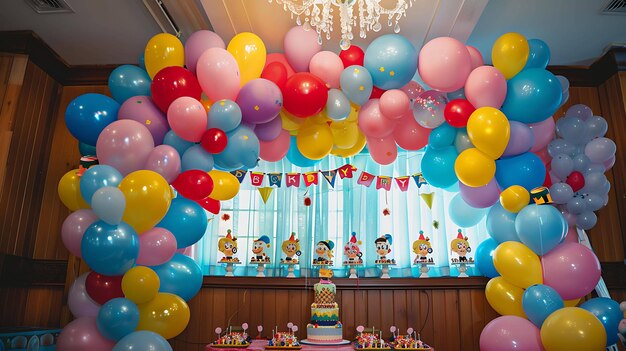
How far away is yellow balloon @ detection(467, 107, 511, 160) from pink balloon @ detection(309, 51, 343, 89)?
33.6 inches

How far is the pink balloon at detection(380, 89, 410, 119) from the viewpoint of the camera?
2.82 m

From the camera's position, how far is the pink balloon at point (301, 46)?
9.47 ft

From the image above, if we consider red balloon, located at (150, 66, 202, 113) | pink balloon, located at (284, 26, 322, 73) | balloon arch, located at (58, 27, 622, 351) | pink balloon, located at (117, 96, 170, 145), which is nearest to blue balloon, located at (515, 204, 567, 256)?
balloon arch, located at (58, 27, 622, 351)

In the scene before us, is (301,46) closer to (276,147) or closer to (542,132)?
(276,147)

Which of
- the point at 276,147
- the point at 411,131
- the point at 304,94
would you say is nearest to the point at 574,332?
the point at 411,131

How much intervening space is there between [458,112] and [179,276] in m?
1.84

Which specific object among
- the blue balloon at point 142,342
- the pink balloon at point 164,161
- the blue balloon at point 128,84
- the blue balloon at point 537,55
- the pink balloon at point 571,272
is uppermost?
the blue balloon at point 537,55

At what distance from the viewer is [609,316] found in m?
2.46

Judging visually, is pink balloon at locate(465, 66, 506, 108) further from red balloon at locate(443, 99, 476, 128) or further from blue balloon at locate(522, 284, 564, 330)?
blue balloon at locate(522, 284, 564, 330)

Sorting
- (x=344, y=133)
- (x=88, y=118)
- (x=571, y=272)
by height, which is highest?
(x=344, y=133)

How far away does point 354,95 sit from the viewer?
9.28 feet

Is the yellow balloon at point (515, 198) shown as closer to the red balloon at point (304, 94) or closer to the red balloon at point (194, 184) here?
the red balloon at point (304, 94)

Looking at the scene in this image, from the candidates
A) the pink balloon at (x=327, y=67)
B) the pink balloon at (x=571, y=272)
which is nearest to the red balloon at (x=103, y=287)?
the pink balloon at (x=327, y=67)

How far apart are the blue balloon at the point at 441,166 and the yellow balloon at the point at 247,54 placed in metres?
1.25
